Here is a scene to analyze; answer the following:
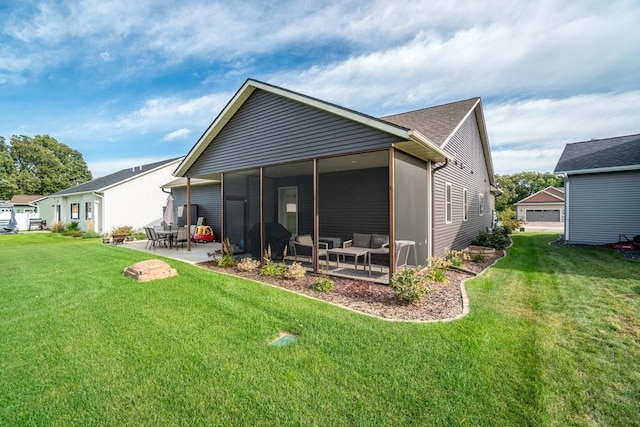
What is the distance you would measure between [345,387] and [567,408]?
1.81m

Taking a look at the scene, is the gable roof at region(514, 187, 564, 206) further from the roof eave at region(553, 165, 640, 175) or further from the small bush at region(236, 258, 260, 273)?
the small bush at region(236, 258, 260, 273)

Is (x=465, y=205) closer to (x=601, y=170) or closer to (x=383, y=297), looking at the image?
(x=601, y=170)

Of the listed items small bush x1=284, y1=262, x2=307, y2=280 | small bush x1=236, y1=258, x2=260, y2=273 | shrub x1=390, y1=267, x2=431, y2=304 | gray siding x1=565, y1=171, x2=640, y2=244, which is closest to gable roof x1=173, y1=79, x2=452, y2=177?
shrub x1=390, y1=267, x2=431, y2=304

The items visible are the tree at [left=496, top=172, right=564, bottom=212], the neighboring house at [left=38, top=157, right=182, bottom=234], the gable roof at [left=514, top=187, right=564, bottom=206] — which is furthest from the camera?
the tree at [left=496, top=172, right=564, bottom=212]

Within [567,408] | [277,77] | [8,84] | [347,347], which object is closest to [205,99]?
[277,77]

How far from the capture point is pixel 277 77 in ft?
40.6

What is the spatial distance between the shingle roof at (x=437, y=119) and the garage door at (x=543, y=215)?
27483 millimetres

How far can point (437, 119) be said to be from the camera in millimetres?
10172

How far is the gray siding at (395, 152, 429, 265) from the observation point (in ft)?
19.8

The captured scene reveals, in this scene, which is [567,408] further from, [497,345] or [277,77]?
[277,77]

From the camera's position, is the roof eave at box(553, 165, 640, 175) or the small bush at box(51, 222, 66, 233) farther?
the small bush at box(51, 222, 66, 233)

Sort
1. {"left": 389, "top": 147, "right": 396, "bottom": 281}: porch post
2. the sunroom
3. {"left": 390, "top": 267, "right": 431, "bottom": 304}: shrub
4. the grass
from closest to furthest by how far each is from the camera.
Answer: the grass < {"left": 390, "top": 267, "right": 431, "bottom": 304}: shrub < {"left": 389, "top": 147, "right": 396, "bottom": 281}: porch post < the sunroom

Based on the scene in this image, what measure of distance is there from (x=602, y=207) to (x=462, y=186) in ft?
19.6

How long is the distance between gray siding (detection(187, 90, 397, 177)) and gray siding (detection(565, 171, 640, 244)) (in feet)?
36.9
